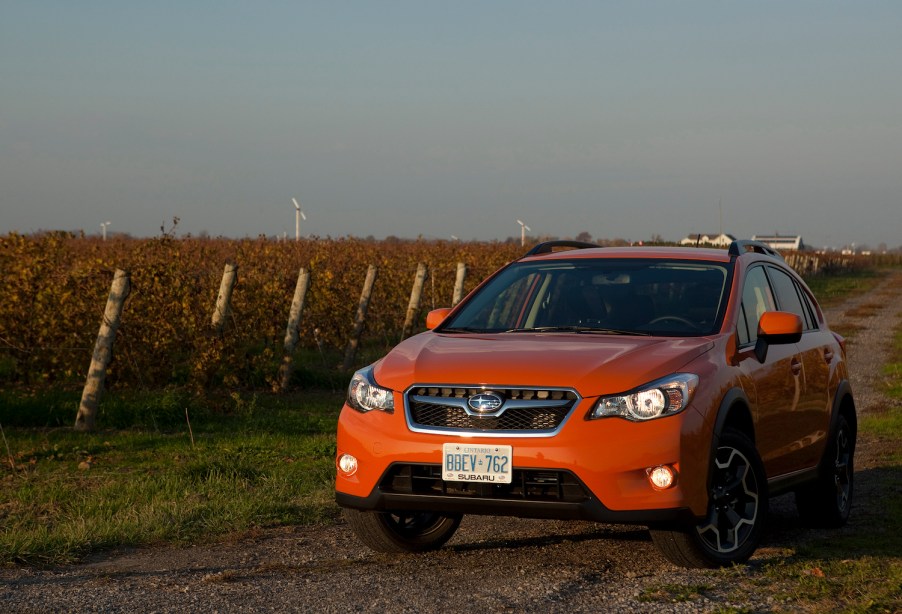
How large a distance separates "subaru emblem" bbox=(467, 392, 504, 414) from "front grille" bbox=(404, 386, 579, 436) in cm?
2

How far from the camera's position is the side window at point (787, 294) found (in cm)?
787

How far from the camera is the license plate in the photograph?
566cm

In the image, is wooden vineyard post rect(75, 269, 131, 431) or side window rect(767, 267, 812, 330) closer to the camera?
side window rect(767, 267, 812, 330)

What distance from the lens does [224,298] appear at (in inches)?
568

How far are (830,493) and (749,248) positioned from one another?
1635 mm

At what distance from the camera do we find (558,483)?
5.65m

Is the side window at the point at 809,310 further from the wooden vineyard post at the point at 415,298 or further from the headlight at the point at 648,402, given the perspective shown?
the wooden vineyard post at the point at 415,298

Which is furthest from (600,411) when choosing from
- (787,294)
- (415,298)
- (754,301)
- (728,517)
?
(415,298)

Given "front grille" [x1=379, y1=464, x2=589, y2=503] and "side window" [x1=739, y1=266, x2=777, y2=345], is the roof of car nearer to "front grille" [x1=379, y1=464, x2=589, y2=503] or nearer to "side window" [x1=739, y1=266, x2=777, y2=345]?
"side window" [x1=739, y1=266, x2=777, y2=345]

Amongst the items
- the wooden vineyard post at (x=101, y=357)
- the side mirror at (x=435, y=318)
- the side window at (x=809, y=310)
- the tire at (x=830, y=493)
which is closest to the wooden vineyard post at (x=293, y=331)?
the wooden vineyard post at (x=101, y=357)

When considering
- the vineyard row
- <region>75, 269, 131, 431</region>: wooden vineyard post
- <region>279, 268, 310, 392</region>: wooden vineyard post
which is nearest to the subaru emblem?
<region>75, 269, 131, 431</region>: wooden vineyard post

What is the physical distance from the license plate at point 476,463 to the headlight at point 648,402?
18.0 inches

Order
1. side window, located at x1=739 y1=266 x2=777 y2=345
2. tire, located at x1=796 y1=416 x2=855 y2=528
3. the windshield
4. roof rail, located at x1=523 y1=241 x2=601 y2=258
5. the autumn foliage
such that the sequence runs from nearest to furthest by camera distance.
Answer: the windshield, side window, located at x1=739 y1=266 x2=777 y2=345, tire, located at x1=796 y1=416 x2=855 y2=528, roof rail, located at x1=523 y1=241 x2=601 y2=258, the autumn foliage

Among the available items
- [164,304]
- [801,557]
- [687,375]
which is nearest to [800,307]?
[801,557]
